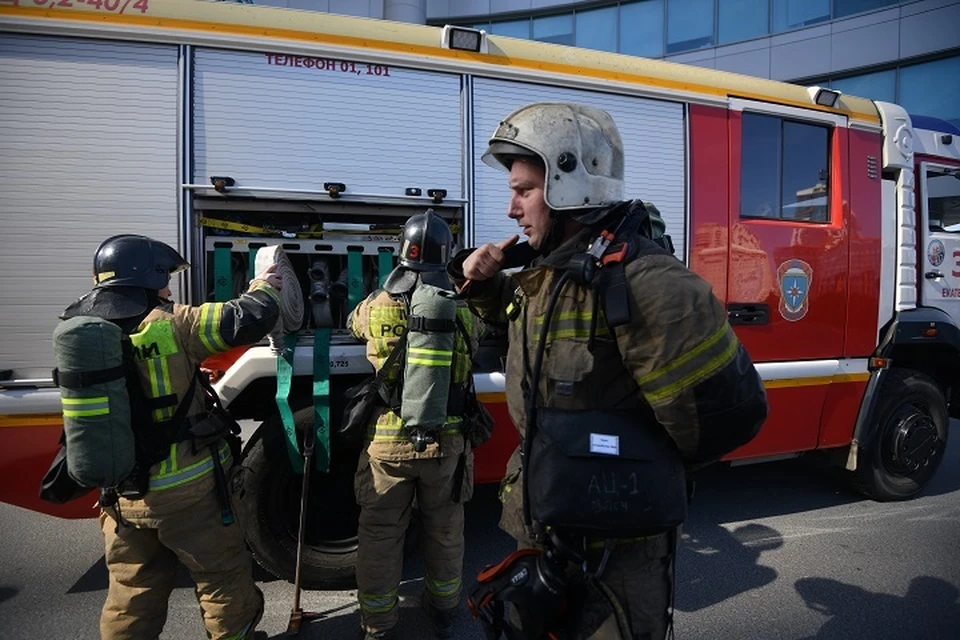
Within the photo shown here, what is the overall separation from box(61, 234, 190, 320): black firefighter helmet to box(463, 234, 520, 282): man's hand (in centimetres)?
134

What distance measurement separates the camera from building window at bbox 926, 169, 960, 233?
4312mm

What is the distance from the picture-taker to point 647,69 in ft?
11.5

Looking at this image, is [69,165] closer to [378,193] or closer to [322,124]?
[322,124]

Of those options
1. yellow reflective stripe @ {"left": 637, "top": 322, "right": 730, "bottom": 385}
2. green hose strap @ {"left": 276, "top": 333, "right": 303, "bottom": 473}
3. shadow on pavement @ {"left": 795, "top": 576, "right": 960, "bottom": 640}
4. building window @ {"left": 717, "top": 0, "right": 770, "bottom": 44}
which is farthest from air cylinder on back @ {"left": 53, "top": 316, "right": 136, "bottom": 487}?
building window @ {"left": 717, "top": 0, "right": 770, "bottom": 44}

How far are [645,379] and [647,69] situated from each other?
112 inches

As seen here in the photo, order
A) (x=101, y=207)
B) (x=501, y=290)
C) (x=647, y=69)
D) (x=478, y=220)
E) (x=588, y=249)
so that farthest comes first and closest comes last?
(x=647, y=69)
(x=478, y=220)
(x=101, y=207)
(x=501, y=290)
(x=588, y=249)

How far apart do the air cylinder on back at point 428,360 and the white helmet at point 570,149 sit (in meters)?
1.00

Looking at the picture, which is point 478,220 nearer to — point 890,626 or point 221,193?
Result: point 221,193

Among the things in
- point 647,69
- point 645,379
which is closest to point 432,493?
point 645,379

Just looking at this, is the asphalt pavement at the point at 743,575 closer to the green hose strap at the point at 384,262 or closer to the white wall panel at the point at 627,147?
the green hose strap at the point at 384,262

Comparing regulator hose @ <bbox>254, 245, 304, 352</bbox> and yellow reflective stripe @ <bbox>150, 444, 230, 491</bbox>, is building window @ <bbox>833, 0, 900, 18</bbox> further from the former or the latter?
yellow reflective stripe @ <bbox>150, 444, 230, 491</bbox>

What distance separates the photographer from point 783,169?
12.6 ft

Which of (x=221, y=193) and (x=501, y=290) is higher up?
(x=221, y=193)

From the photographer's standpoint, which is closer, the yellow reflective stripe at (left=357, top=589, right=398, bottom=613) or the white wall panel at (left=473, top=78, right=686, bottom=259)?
the yellow reflective stripe at (left=357, top=589, right=398, bottom=613)
